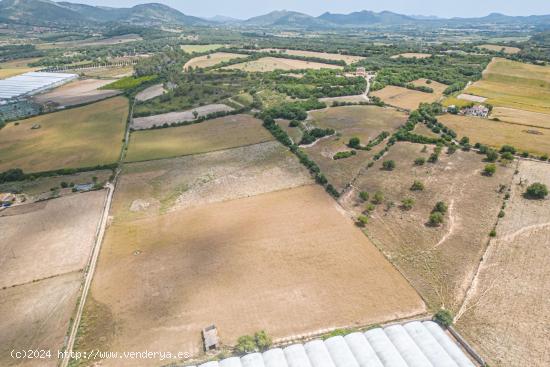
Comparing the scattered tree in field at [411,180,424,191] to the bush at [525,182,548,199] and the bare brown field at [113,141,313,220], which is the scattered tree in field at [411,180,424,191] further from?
the bare brown field at [113,141,313,220]

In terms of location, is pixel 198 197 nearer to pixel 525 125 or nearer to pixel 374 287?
pixel 374 287

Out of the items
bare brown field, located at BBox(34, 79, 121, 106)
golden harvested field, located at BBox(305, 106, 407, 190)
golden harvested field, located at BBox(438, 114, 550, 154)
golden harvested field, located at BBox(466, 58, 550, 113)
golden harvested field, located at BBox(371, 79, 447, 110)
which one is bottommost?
bare brown field, located at BBox(34, 79, 121, 106)

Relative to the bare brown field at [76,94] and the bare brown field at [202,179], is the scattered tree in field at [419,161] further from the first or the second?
the bare brown field at [76,94]

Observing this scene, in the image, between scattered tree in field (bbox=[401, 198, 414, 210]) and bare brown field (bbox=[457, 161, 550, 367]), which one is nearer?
bare brown field (bbox=[457, 161, 550, 367])

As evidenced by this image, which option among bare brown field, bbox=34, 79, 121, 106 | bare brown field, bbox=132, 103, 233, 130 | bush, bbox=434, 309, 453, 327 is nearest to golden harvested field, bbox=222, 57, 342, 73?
bare brown field, bbox=132, 103, 233, 130

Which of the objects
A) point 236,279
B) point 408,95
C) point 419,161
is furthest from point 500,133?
point 236,279

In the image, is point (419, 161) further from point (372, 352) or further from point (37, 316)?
point (37, 316)

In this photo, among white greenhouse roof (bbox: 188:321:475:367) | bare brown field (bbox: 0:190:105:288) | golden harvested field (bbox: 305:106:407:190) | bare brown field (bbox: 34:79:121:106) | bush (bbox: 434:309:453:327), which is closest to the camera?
white greenhouse roof (bbox: 188:321:475:367)
